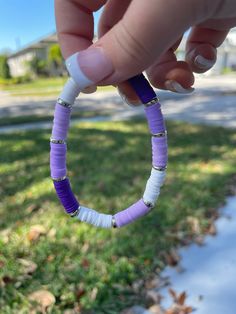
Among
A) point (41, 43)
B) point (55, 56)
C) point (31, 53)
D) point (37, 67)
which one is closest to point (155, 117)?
point (55, 56)

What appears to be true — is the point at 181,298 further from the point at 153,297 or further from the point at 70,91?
the point at 70,91

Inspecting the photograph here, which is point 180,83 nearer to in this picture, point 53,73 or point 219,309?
point 219,309

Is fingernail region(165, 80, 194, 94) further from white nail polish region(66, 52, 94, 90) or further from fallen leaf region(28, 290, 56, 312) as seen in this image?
fallen leaf region(28, 290, 56, 312)

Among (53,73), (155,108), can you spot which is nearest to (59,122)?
(155,108)

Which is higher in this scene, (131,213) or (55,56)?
(55,56)

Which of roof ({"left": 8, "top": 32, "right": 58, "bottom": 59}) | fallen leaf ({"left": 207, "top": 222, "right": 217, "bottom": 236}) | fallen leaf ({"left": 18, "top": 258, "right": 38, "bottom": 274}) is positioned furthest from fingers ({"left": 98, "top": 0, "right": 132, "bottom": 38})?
roof ({"left": 8, "top": 32, "right": 58, "bottom": 59})

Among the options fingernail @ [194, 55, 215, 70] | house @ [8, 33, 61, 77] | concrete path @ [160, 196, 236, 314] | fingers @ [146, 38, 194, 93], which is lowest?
concrete path @ [160, 196, 236, 314]

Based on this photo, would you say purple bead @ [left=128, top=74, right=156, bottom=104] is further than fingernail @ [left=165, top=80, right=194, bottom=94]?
No

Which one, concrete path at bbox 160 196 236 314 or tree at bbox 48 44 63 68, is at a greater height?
tree at bbox 48 44 63 68
